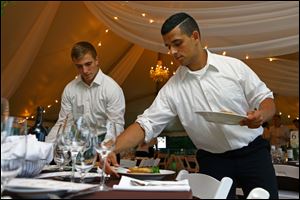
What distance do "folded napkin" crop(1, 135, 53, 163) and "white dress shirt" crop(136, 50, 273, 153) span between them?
2.03 feet

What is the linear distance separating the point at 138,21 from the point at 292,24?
0.99m

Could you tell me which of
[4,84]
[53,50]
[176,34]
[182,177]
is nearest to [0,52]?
[4,84]

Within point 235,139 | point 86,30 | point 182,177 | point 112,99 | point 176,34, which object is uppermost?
point 86,30

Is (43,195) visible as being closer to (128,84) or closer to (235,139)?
(235,139)

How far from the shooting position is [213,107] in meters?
1.72

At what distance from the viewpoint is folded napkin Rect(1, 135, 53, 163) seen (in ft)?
2.80

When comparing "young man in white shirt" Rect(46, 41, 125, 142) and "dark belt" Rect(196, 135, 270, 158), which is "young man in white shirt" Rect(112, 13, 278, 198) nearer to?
"dark belt" Rect(196, 135, 270, 158)

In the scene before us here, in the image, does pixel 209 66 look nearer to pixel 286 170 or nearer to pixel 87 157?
pixel 87 157

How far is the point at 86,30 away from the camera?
4.29m

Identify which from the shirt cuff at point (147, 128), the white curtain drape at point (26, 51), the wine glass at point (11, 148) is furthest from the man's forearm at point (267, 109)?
the white curtain drape at point (26, 51)

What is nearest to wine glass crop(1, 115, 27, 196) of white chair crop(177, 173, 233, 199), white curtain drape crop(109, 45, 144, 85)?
white chair crop(177, 173, 233, 199)

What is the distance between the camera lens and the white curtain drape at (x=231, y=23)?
2.24 meters

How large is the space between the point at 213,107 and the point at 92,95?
2.95 feet

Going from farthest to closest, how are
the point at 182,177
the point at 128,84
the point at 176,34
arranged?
the point at 128,84, the point at 176,34, the point at 182,177
